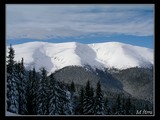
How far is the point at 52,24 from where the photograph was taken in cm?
767

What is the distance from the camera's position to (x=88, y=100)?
776 cm

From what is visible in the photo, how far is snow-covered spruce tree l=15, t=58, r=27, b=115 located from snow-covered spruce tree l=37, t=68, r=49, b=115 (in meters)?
0.35

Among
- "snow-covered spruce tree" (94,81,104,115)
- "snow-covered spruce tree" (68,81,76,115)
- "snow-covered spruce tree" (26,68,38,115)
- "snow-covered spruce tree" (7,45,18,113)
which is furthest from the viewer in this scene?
"snow-covered spruce tree" (68,81,76,115)

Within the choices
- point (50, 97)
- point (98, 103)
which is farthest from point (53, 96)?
point (98, 103)

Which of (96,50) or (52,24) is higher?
(52,24)

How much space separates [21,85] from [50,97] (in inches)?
25.1

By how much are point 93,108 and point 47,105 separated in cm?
95

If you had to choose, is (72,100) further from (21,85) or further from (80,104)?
(21,85)

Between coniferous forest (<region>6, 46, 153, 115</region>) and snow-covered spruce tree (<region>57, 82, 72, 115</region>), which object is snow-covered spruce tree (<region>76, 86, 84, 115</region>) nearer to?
coniferous forest (<region>6, 46, 153, 115</region>)

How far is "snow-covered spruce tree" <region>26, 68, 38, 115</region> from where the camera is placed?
6.92 m

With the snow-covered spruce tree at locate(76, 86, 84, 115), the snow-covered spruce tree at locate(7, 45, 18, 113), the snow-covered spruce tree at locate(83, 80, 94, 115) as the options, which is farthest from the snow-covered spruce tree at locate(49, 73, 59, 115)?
the snow-covered spruce tree at locate(7, 45, 18, 113)
